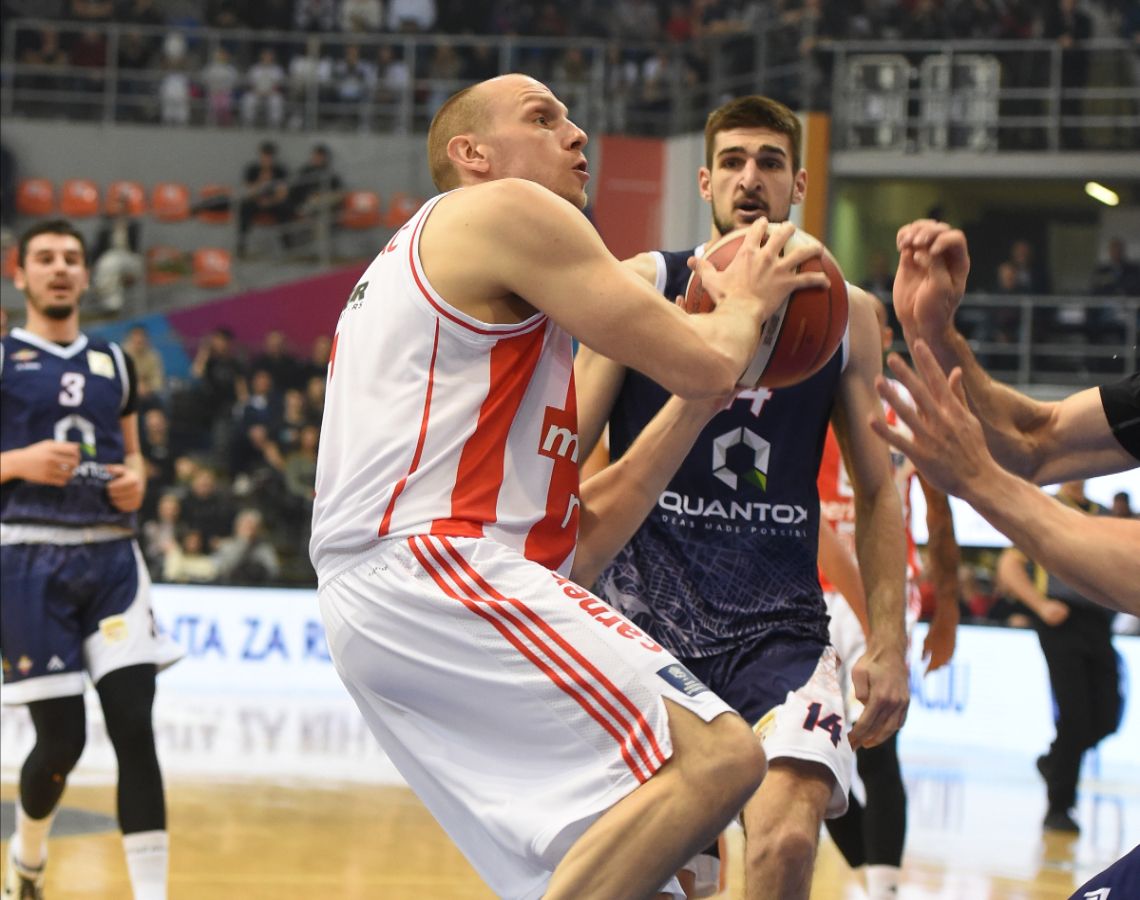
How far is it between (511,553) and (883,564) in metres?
1.33

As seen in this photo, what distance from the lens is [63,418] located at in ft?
17.3

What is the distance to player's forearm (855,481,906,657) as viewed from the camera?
3.52m

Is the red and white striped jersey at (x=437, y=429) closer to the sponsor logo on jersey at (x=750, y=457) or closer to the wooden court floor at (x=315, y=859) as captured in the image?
the sponsor logo on jersey at (x=750, y=457)

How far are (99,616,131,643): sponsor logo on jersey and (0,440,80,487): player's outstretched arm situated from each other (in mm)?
519

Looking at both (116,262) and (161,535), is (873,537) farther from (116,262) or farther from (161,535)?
(116,262)

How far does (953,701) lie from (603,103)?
380 inches

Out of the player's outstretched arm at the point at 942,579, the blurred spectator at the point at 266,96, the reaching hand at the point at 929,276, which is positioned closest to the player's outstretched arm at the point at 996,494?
the reaching hand at the point at 929,276

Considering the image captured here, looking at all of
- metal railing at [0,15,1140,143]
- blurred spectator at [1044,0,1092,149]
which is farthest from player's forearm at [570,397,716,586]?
blurred spectator at [1044,0,1092,149]

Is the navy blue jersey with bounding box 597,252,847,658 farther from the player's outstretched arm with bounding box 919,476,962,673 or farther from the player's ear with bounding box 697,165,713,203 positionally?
the player's outstretched arm with bounding box 919,476,962,673

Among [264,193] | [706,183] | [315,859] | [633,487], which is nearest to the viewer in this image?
[633,487]

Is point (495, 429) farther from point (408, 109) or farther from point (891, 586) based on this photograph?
point (408, 109)

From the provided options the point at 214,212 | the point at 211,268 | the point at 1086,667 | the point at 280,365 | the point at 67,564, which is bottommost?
the point at 1086,667

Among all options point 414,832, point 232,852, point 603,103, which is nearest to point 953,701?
point 414,832

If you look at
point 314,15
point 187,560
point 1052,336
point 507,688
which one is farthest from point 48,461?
point 314,15
